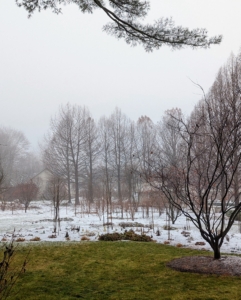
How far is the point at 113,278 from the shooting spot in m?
3.71

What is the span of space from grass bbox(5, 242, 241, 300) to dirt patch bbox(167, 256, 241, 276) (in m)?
0.16

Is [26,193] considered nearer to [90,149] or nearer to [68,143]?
[68,143]

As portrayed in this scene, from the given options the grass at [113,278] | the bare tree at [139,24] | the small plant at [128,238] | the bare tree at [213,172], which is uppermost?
the bare tree at [139,24]

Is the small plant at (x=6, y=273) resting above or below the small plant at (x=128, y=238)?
above

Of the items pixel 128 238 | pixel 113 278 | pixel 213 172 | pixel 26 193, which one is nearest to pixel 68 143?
pixel 26 193

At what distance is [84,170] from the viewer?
23.3 m

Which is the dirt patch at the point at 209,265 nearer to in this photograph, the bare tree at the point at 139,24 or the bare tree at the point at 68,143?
the bare tree at the point at 139,24

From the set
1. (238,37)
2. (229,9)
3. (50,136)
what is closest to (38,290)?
(229,9)

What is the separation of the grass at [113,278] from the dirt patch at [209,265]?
16cm

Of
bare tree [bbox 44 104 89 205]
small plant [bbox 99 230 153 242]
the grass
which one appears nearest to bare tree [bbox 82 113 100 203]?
bare tree [bbox 44 104 89 205]

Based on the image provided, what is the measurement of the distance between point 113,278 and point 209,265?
1353mm

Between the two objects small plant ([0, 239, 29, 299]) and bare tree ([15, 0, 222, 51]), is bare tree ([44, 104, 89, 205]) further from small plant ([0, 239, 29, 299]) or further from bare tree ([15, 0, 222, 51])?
bare tree ([15, 0, 222, 51])

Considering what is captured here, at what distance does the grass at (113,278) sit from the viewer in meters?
2.99

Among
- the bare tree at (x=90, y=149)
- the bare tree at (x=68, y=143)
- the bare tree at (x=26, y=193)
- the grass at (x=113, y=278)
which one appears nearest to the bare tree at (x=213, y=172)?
the grass at (x=113, y=278)
